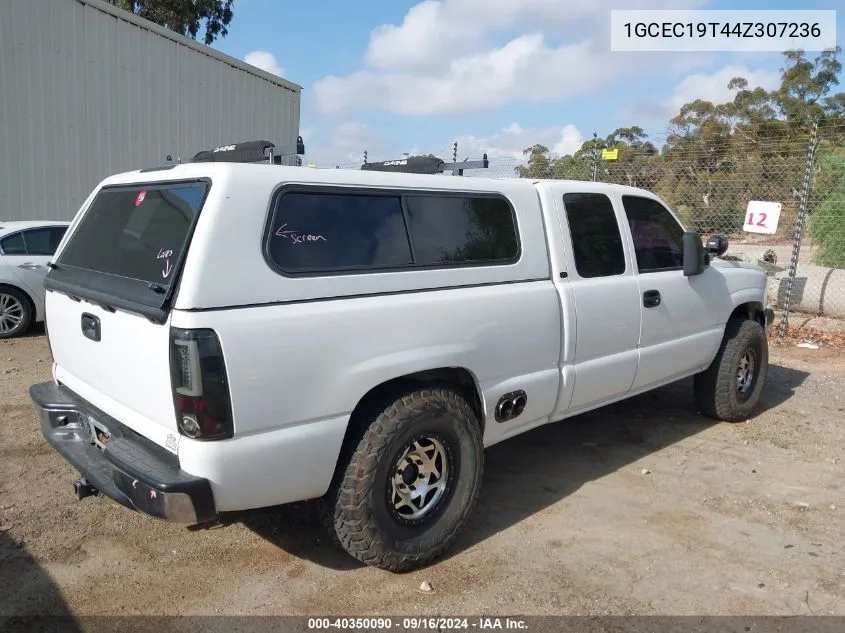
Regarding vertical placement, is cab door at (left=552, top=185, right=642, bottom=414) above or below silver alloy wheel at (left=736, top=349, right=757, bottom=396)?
above

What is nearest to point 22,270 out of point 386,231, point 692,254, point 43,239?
point 43,239

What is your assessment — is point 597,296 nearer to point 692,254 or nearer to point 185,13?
point 692,254

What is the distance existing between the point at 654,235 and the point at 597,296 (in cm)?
100

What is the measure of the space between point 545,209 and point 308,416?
195 centimetres

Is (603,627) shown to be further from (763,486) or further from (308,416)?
(763,486)

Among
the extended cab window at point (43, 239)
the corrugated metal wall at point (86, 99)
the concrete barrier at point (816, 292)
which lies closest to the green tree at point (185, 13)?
the corrugated metal wall at point (86, 99)

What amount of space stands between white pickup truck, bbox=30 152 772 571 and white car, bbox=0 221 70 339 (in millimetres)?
5137

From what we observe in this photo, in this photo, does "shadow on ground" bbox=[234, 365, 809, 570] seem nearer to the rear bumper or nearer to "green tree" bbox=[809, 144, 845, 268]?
the rear bumper

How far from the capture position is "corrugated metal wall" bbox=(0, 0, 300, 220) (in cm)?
984

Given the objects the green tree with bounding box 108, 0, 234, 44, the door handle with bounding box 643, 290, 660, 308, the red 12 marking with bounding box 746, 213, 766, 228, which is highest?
the green tree with bounding box 108, 0, 234, 44

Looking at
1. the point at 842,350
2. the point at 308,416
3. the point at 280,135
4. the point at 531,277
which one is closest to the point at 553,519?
the point at 531,277

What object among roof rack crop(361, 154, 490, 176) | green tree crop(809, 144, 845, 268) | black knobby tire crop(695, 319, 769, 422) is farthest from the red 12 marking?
roof rack crop(361, 154, 490, 176)

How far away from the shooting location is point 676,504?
13.3 feet

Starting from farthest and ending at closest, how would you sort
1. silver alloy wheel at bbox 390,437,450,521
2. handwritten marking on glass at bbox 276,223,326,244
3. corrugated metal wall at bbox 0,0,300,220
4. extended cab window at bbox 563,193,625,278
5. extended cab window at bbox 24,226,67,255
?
corrugated metal wall at bbox 0,0,300,220, extended cab window at bbox 24,226,67,255, extended cab window at bbox 563,193,625,278, silver alloy wheel at bbox 390,437,450,521, handwritten marking on glass at bbox 276,223,326,244
